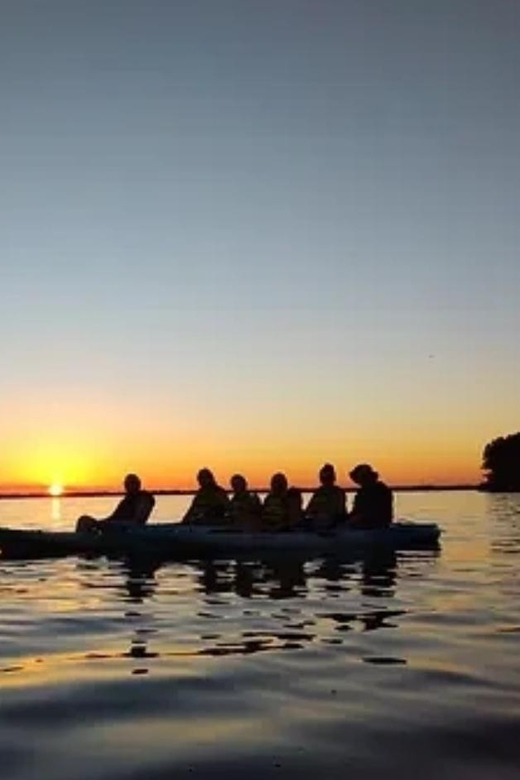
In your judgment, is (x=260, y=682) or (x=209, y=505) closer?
(x=260, y=682)

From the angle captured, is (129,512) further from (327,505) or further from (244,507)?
(327,505)

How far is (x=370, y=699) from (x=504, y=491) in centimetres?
16291

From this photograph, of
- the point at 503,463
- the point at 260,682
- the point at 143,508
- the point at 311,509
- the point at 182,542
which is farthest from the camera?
the point at 503,463

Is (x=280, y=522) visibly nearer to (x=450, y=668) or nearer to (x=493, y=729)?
(x=450, y=668)

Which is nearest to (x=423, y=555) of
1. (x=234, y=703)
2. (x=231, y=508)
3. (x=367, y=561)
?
(x=367, y=561)

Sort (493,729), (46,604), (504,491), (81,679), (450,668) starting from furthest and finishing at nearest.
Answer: (504,491) < (46,604) < (450,668) < (81,679) < (493,729)

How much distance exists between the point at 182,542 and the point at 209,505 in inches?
80.3

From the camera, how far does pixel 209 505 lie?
92.6 feet

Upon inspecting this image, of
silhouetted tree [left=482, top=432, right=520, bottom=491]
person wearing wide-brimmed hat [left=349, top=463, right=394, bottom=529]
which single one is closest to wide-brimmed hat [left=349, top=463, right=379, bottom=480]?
person wearing wide-brimmed hat [left=349, top=463, right=394, bottom=529]

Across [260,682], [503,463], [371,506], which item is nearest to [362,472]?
[371,506]

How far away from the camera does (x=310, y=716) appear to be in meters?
7.91

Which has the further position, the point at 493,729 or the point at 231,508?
the point at 231,508

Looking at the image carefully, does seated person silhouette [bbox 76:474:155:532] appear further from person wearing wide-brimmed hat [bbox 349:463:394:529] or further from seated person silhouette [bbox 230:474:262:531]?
person wearing wide-brimmed hat [bbox 349:463:394:529]

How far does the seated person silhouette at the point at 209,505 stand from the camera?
92.0 ft
